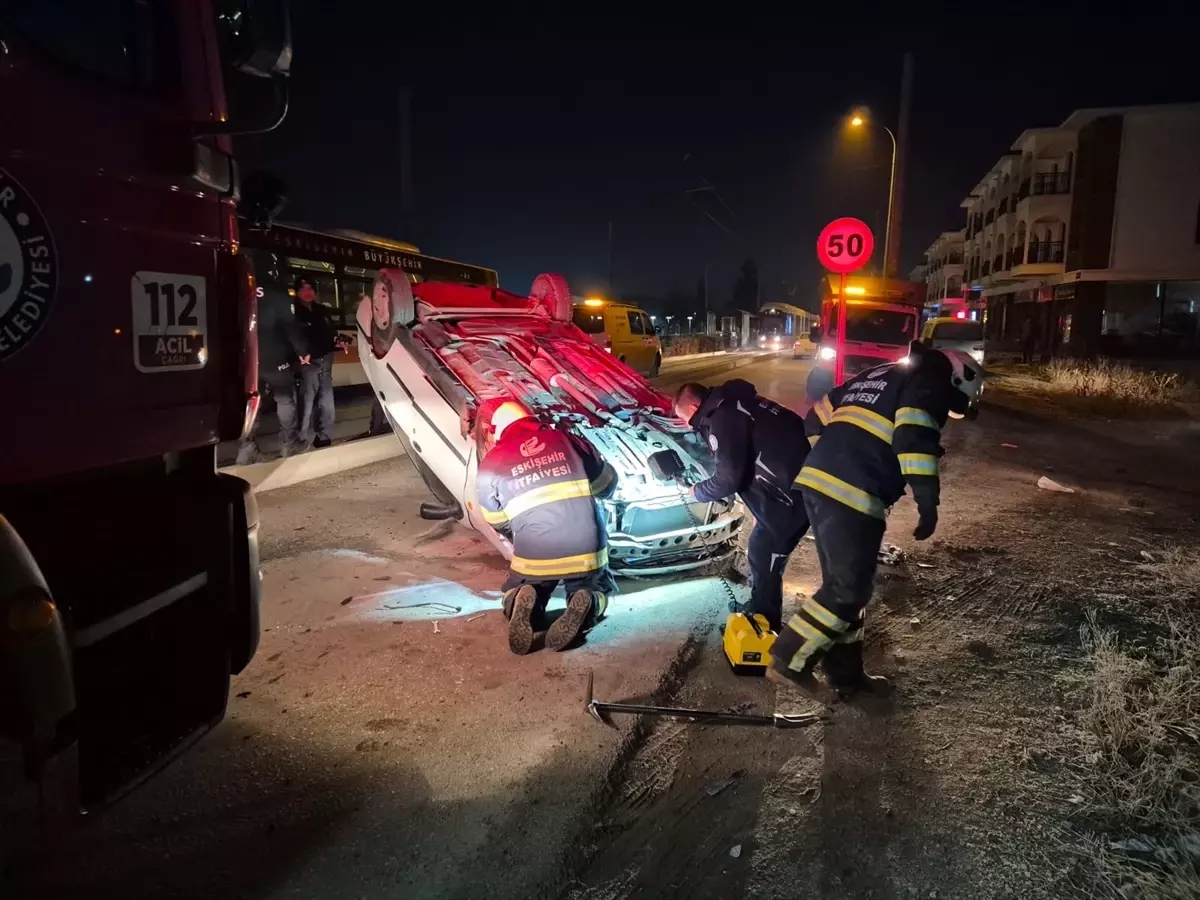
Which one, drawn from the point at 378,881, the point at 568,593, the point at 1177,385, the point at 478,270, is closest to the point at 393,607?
the point at 568,593

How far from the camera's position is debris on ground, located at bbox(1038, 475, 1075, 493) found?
24.6ft

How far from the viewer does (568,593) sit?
391cm

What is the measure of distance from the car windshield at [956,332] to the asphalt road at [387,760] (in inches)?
685

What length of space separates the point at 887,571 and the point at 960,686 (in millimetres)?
1640

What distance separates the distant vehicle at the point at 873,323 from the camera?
14625 mm

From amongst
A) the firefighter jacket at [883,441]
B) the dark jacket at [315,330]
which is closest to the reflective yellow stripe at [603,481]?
the firefighter jacket at [883,441]

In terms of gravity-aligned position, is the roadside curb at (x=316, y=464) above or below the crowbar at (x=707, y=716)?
above

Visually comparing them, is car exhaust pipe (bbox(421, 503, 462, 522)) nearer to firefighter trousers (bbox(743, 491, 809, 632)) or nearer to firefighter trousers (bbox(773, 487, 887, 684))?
firefighter trousers (bbox(743, 491, 809, 632))

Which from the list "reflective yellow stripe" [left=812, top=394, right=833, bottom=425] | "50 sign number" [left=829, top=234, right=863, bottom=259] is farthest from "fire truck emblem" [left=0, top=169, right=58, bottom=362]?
"50 sign number" [left=829, top=234, right=863, bottom=259]

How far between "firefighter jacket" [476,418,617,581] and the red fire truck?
1444 mm

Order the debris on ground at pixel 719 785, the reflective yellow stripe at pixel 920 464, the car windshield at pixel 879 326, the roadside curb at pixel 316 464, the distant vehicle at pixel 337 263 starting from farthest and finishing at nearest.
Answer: the car windshield at pixel 879 326 → the distant vehicle at pixel 337 263 → the roadside curb at pixel 316 464 → the reflective yellow stripe at pixel 920 464 → the debris on ground at pixel 719 785

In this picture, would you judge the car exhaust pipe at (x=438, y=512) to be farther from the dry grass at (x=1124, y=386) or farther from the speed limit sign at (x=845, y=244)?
the dry grass at (x=1124, y=386)

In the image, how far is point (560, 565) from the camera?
3762 millimetres

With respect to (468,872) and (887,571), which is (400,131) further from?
(468,872)
